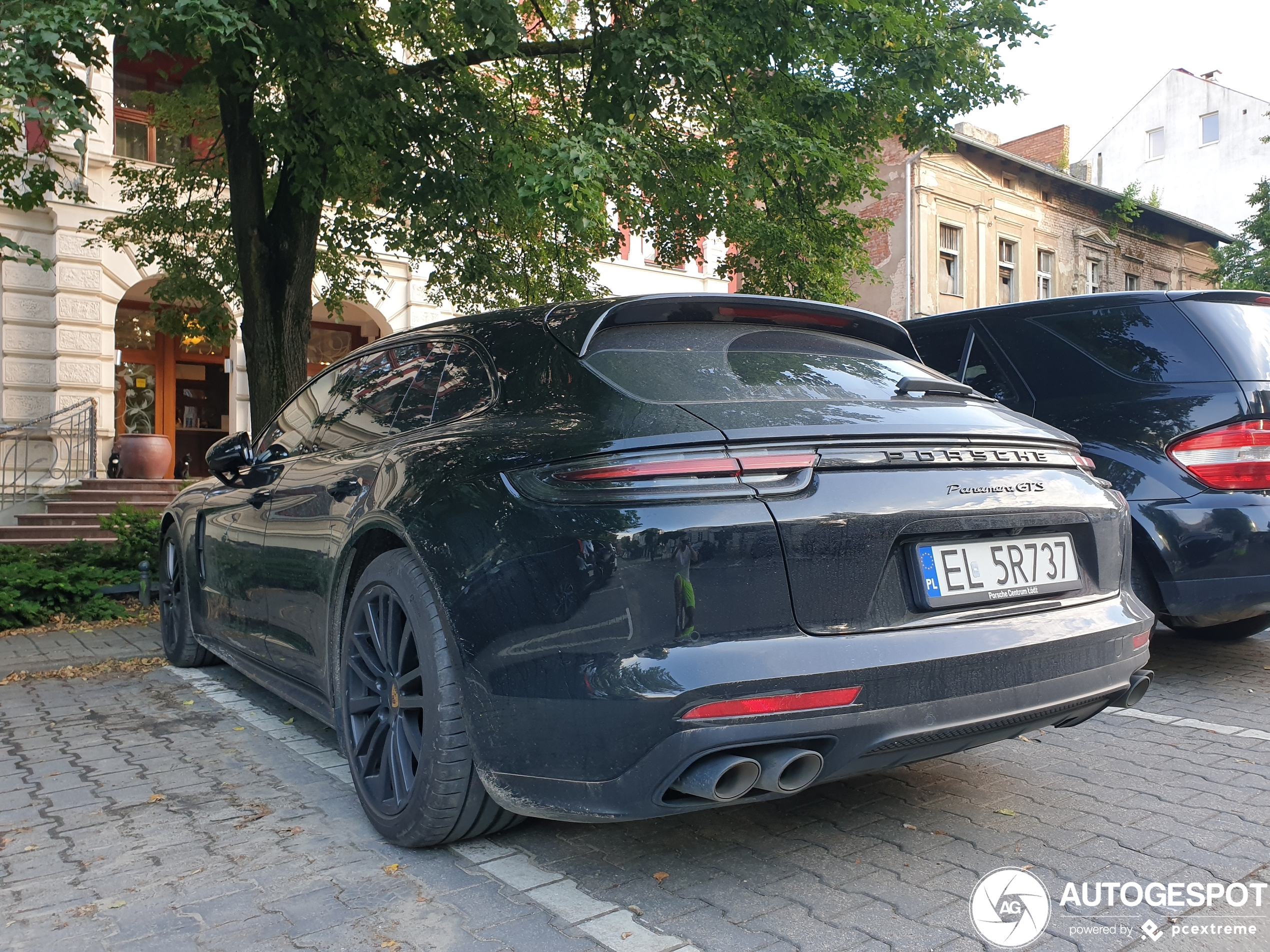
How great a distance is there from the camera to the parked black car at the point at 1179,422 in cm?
421

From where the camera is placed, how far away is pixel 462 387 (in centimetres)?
316

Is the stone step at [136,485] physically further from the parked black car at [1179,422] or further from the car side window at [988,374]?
the parked black car at [1179,422]

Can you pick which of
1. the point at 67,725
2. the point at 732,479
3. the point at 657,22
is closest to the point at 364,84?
the point at 657,22

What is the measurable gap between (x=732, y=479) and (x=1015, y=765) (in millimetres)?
1987

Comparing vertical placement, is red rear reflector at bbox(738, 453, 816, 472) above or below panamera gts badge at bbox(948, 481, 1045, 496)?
above

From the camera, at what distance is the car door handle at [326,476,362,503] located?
3.28 meters

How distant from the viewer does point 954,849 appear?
9.20 ft

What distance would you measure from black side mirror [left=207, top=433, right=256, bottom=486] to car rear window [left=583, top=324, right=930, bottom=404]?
2280mm

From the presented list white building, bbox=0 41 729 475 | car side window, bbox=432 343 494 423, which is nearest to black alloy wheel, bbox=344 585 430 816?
car side window, bbox=432 343 494 423

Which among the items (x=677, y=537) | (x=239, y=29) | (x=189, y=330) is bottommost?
(x=677, y=537)

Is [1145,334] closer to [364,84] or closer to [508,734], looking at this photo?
[508,734]

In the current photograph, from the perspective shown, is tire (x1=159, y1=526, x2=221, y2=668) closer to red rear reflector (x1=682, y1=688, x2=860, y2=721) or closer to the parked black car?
red rear reflector (x1=682, y1=688, x2=860, y2=721)

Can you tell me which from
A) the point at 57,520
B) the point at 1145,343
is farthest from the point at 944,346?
the point at 57,520

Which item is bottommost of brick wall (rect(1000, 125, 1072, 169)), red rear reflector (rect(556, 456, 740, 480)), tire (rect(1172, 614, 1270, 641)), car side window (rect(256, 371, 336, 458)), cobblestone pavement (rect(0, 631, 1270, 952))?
cobblestone pavement (rect(0, 631, 1270, 952))
